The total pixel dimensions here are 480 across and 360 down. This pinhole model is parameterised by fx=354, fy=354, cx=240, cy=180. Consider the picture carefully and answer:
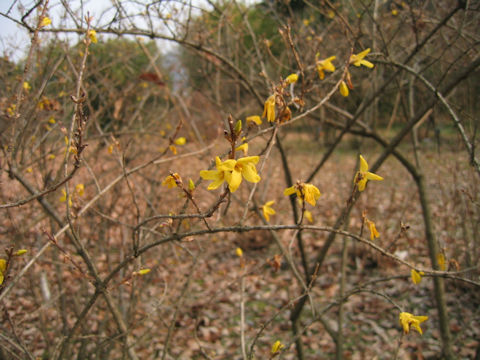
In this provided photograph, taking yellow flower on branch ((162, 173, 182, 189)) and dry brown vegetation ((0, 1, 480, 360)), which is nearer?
yellow flower on branch ((162, 173, 182, 189))

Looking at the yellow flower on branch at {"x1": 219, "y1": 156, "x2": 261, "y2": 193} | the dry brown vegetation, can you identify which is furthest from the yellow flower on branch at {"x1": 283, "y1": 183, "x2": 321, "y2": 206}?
the dry brown vegetation

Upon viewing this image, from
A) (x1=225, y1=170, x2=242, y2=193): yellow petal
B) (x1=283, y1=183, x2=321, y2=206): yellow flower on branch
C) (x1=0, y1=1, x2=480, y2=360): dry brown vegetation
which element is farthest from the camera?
(x1=0, y1=1, x2=480, y2=360): dry brown vegetation

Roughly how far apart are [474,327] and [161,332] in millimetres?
2713

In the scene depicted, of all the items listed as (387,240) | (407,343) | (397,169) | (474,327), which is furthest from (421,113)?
(397,169)

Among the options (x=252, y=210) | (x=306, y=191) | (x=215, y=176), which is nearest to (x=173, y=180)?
(x=215, y=176)

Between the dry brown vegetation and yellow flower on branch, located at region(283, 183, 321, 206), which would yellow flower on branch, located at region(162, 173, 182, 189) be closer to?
yellow flower on branch, located at region(283, 183, 321, 206)

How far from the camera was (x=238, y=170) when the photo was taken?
34.0 inches

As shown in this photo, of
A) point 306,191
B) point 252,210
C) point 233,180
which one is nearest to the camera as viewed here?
point 233,180

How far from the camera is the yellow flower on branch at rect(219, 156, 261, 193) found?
0.80 meters

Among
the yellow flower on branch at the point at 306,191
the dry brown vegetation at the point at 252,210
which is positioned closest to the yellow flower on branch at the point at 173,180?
the yellow flower on branch at the point at 306,191

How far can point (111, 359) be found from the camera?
109 inches

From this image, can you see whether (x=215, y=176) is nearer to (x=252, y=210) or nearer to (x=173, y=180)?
(x=173, y=180)

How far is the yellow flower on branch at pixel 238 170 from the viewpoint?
31.4 inches

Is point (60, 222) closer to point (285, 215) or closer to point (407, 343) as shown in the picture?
point (407, 343)
